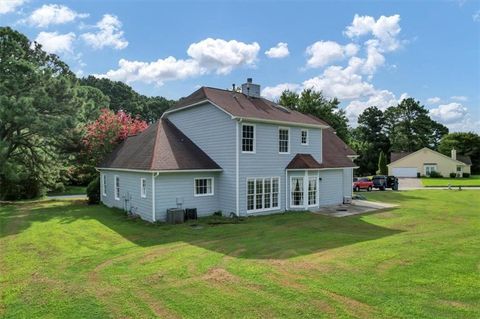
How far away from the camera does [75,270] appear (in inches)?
372

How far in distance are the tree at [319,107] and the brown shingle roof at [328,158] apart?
1481cm

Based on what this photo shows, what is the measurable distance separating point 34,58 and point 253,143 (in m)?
23.4

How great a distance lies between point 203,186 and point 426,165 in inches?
2487

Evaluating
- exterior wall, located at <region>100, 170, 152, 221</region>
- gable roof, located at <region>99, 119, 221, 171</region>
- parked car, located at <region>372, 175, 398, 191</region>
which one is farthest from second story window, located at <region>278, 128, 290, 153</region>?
parked car, located at <region>372, 175, 398, 191</region>

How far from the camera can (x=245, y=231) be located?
14.8 meters

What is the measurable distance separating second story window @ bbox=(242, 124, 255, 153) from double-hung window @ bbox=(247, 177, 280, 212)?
1.62m

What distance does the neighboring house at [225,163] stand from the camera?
1800 centimetres

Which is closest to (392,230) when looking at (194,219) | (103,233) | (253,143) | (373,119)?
(253,143)

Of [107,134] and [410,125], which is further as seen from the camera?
[410,125]

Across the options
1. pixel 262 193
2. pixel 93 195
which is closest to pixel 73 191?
pixel 93 195

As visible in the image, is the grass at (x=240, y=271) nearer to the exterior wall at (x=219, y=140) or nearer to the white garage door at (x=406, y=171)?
the exterior wall at (x=219, y=140)

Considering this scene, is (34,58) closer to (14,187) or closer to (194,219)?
(14,187)

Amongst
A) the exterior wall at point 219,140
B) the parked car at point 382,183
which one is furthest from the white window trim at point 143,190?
the parked car at point 382,183

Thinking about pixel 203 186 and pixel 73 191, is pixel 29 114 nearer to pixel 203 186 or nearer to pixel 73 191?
pixel 203 186
